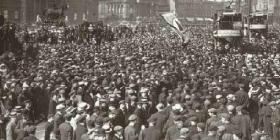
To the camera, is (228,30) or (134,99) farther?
(228,30)

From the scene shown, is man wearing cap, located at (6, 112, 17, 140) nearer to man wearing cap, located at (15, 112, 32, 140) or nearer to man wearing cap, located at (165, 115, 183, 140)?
man wearing cap, located at (15, 112, 32, 140)

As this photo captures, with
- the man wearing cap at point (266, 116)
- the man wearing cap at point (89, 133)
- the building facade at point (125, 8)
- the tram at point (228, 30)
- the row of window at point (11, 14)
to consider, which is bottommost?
the man wearing cap at point (266, 116)

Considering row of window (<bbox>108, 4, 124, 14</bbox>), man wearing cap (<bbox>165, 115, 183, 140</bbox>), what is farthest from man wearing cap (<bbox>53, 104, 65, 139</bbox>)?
row of window (<bbox>108, 4, 124, 14</bbox>)

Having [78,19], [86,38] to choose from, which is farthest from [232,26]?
[78,19]

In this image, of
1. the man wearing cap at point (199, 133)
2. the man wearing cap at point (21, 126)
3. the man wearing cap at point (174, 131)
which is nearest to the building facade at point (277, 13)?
the man wearing cap at point (174, 131)

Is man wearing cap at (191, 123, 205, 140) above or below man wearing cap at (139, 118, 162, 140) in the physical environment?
above

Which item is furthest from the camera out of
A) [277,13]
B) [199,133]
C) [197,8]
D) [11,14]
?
[197,8]

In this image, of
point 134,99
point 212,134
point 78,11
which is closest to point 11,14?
point 78,11

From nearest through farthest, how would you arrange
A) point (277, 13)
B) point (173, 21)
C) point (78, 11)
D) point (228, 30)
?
point (173, 21)
point (228, 30)
point (78, 11)
point (277, 13)

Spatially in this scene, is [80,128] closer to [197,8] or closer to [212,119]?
[212,119]

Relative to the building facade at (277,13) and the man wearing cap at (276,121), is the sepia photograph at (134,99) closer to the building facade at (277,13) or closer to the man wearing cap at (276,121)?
the man wearing cap at (276,121)

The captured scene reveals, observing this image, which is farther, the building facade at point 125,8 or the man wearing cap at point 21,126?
the building facade at point 125,8
